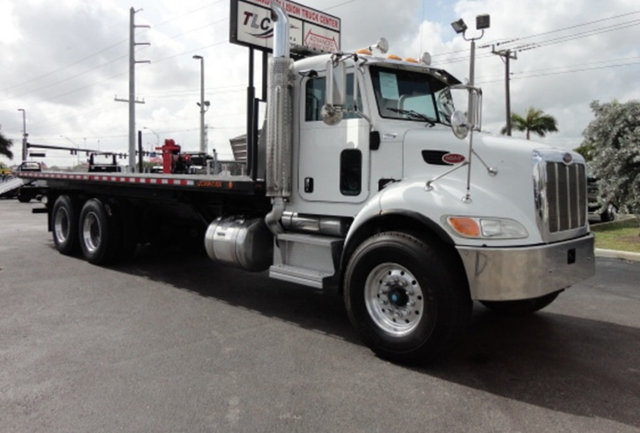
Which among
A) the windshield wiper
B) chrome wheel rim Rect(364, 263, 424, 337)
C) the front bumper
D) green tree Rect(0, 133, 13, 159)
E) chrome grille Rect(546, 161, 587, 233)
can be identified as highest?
green tree Rect(0, 133, 13, 159)

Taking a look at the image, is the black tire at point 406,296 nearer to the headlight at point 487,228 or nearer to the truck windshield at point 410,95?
the headlight at point 487,228

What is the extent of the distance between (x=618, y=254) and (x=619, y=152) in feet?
8.46

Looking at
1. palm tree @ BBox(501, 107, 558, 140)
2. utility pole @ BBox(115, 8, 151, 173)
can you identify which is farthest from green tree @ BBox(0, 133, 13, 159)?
palm tree @ BBox(501, 107, 558, 140)

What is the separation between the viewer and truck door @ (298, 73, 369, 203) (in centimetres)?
492

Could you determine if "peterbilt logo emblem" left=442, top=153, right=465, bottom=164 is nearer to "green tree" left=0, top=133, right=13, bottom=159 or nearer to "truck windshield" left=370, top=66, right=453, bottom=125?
"truck windshield" left=370, top=66, right=453, bottom=125

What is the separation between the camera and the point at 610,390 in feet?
12.2

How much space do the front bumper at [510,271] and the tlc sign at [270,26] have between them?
3416 mm

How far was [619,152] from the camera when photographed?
10.7 metres

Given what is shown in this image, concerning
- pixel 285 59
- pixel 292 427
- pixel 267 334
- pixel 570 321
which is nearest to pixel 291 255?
pixel 267 334

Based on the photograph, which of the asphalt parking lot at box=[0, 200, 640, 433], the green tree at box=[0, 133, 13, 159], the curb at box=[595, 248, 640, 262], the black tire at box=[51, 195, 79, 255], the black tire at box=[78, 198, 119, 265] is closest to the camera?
the asphalt parking lot at box=[0, 200, 640, 433]

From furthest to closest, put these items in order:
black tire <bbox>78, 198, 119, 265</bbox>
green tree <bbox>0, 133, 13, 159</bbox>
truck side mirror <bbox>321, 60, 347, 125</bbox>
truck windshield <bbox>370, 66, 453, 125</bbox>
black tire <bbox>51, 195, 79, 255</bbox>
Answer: green tree <bbox>0, 133, 13, 159</bbox>
black tire <bbox>51, 195, 79, 255</bbox>
black tire <bbox>78, 198, 119, 265</bbox>
truck windshield <bbox>370, 66, 453, 125</bbox>
truck side mirror <bbox>321, 60, 347, 125</bbox>

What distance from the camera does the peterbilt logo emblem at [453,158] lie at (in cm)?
432

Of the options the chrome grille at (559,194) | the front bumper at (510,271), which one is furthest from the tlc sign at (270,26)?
the front bumper at (510,271)

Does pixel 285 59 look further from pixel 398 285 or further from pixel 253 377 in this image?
pixel 253 377
